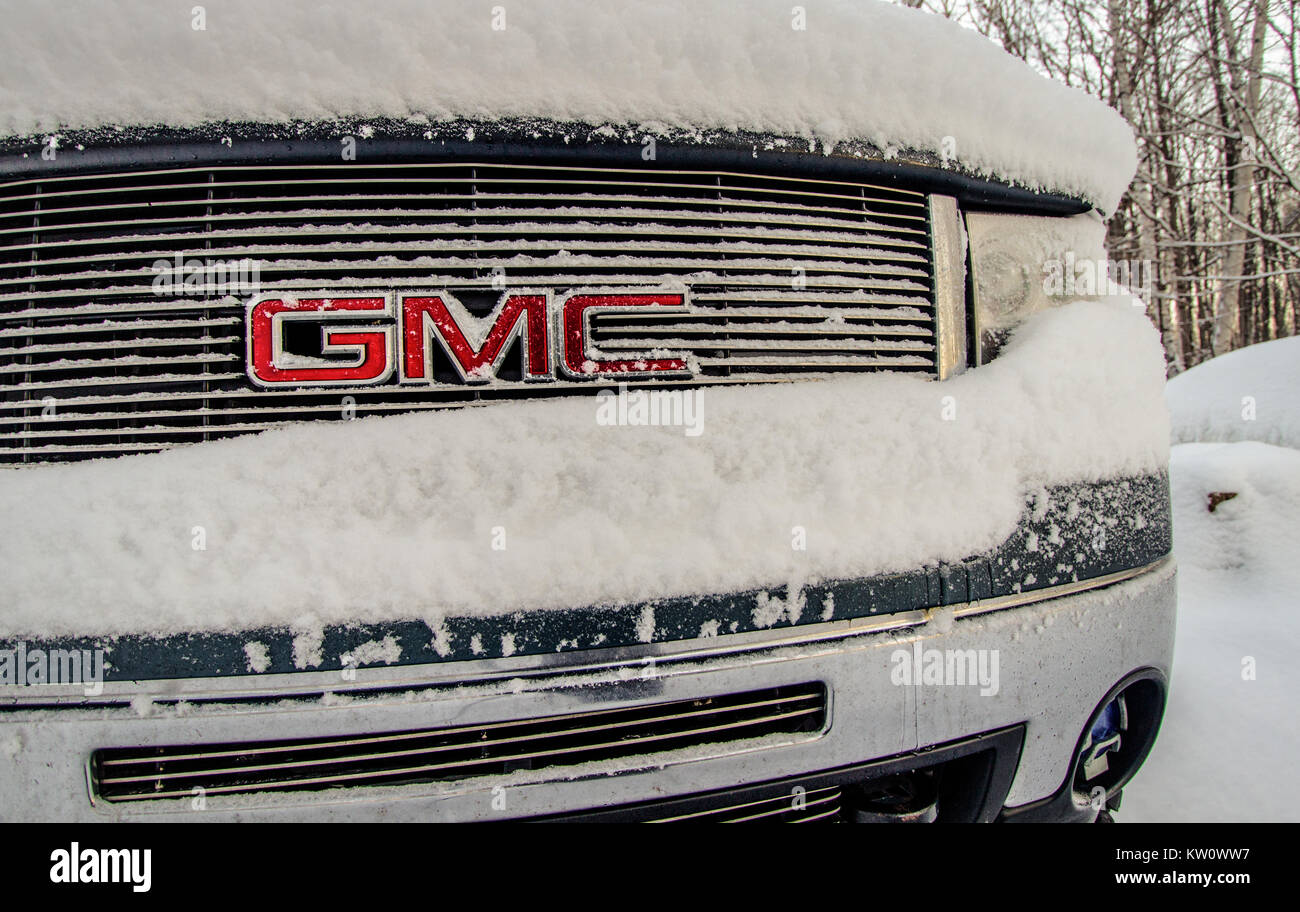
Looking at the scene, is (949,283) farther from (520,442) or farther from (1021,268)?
(520,442)

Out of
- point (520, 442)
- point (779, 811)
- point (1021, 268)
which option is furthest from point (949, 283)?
point (779, 811)

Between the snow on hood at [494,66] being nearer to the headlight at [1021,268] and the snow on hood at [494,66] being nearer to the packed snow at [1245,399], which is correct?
the headlight at [1021,268]

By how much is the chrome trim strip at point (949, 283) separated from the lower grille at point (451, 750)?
25.4 inches

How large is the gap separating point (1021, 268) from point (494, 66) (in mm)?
1020

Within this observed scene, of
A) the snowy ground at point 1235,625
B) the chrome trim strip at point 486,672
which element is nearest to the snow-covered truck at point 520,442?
the chrome trim strip at point 486,672

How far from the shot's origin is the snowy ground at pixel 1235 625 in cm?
169

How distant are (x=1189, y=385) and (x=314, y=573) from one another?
6.50 meters

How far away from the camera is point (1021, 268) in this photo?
136 cm

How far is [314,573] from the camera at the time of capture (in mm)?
907

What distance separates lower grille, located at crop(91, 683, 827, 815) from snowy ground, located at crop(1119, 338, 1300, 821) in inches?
48.7
